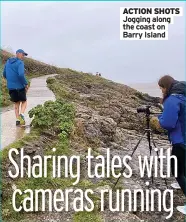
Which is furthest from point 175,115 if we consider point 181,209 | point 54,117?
point 54,117

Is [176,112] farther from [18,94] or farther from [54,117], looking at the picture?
[18,94]

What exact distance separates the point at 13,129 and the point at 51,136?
1.25 meters

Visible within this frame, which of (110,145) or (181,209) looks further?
(110,145)

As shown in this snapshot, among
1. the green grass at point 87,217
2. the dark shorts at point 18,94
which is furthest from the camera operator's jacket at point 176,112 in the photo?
the dark shorts at point 18,94

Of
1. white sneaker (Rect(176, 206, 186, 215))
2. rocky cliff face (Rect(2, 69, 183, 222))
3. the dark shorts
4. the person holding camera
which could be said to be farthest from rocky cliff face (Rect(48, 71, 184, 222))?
the dark shorts

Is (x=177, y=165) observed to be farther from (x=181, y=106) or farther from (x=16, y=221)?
(x=16, y=221)

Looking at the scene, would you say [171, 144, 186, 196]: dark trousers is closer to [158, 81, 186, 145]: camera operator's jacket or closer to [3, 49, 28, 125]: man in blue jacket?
[158, 81, 186, 145]: camera operator's jacket

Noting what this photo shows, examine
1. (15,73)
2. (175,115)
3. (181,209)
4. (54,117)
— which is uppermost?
(15,73)

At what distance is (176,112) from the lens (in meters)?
7.36

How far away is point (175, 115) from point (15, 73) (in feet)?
18.3

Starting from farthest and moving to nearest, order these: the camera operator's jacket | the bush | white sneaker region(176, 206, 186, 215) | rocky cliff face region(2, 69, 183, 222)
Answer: the bush < white sneaker region(176, 206, 186, 215) < rocky cliff face region(2, 69, 183, 222) < the camera operator's jacket

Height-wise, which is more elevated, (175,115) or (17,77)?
(17,77)

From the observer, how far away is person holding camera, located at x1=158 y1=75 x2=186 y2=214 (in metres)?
7.37

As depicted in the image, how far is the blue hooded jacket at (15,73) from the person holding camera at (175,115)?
16.0ft
